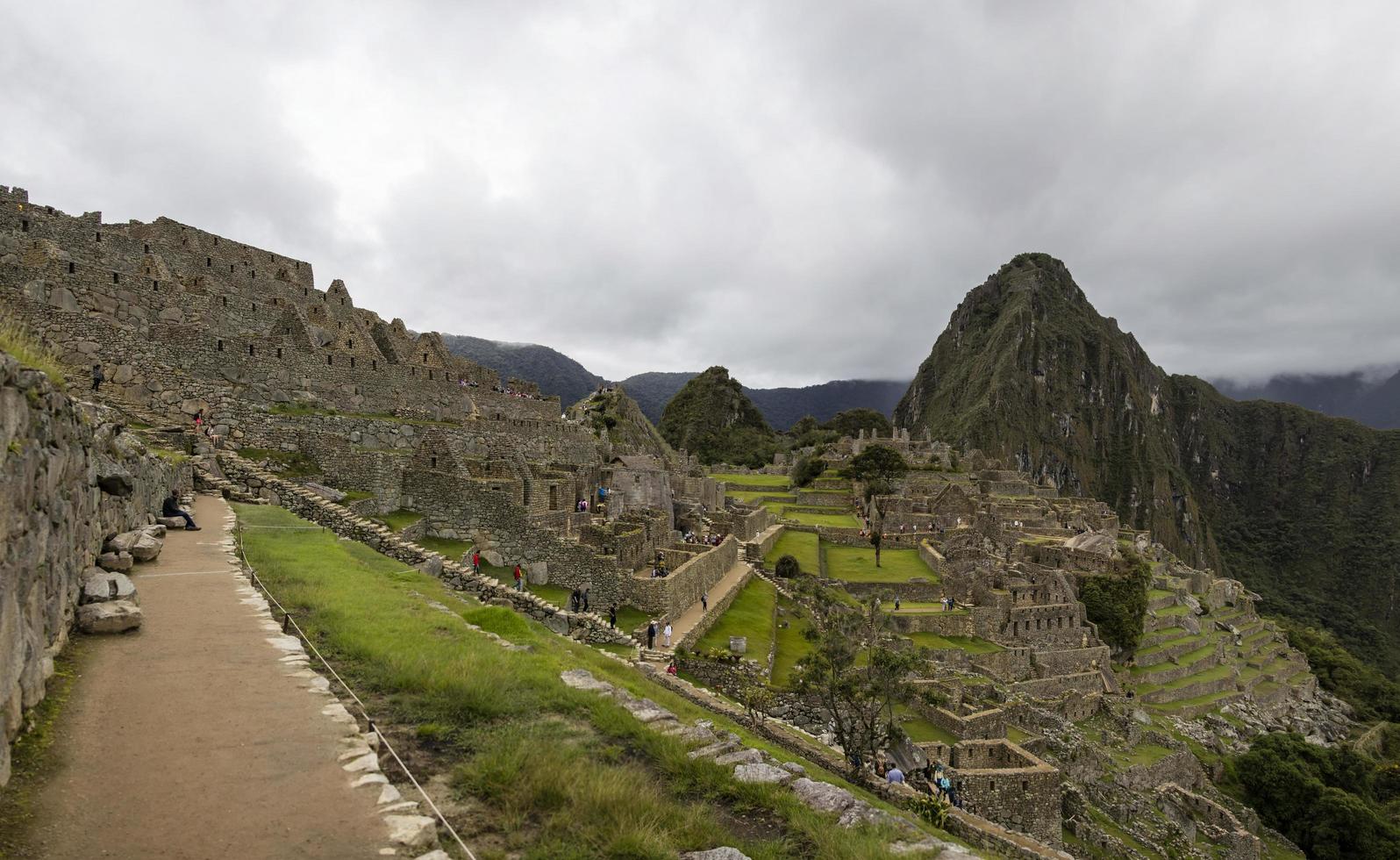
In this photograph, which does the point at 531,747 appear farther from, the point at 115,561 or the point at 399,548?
the point at 399,548

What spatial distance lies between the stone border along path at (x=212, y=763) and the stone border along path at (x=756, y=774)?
2374mm

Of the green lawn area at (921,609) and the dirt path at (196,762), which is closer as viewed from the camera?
the dirt path at (196,762)

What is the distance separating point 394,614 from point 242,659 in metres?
Result: 2.36

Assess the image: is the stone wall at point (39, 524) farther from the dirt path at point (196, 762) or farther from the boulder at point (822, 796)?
the boulder at point (822, 796)

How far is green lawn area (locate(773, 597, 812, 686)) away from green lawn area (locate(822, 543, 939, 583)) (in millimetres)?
8982

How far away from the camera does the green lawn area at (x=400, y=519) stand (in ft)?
51.8

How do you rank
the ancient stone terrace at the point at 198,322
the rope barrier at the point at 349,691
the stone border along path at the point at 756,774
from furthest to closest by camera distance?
the ancient stone terrace at the point at 198,322, the stone border along path at the point at 756,774, the rope barrier at the point at 349,691

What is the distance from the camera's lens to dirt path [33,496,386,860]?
3.78 metres

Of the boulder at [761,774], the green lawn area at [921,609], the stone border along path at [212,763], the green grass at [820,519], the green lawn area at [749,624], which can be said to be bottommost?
the green lawn area at [921,609]

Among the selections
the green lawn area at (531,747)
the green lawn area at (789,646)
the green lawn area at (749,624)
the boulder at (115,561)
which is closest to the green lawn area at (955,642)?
the green lawn area at (789,646)

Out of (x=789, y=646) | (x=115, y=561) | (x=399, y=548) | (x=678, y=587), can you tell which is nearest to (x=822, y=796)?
(x=115, y=561)

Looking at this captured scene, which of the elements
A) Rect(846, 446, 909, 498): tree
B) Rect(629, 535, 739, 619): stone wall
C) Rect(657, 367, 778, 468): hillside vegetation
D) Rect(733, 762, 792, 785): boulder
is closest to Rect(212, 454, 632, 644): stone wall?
Rect(629, 535, 739, 619): stone wall

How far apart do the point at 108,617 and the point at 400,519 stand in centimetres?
1037

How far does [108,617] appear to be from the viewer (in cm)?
621
